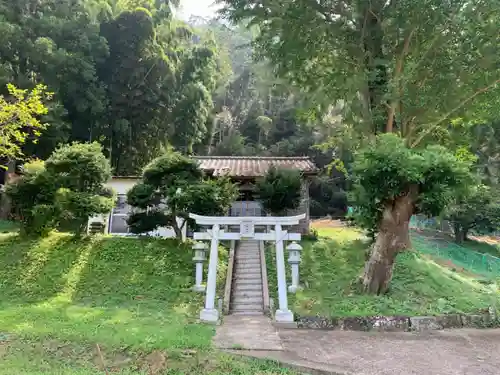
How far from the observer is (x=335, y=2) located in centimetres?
1077

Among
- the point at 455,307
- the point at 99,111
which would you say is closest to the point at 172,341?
the point at 455,307

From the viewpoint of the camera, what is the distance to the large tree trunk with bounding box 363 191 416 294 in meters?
9.41

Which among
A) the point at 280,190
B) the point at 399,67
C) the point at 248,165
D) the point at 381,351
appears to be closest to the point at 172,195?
the point at 280,190

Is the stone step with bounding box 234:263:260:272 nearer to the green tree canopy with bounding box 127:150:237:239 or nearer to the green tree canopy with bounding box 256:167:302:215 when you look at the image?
the green tree canopy with bounding box 127:150:237:239

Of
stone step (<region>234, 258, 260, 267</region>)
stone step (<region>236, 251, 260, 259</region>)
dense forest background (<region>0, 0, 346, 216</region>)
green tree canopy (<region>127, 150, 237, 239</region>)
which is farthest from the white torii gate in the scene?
dense forest background (<region>0, 0, 346, 216</region>)

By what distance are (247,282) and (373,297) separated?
132 inches

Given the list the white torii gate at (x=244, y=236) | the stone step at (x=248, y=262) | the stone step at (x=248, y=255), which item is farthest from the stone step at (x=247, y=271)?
the white torii gate at (x=244, y=236)

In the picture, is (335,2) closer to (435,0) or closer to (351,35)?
(351,35)

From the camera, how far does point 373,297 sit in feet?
31.2

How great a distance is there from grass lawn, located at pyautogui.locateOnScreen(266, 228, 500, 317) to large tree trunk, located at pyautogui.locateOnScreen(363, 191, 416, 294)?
37 cm

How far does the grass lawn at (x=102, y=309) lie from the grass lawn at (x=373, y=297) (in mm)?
2558

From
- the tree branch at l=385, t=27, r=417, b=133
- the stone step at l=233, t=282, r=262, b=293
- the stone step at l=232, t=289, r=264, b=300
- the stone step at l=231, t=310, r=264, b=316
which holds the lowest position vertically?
the stone step at l=231, t=310, r=264, b=316

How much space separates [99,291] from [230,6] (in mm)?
8720

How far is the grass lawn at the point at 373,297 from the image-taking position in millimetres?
9023
